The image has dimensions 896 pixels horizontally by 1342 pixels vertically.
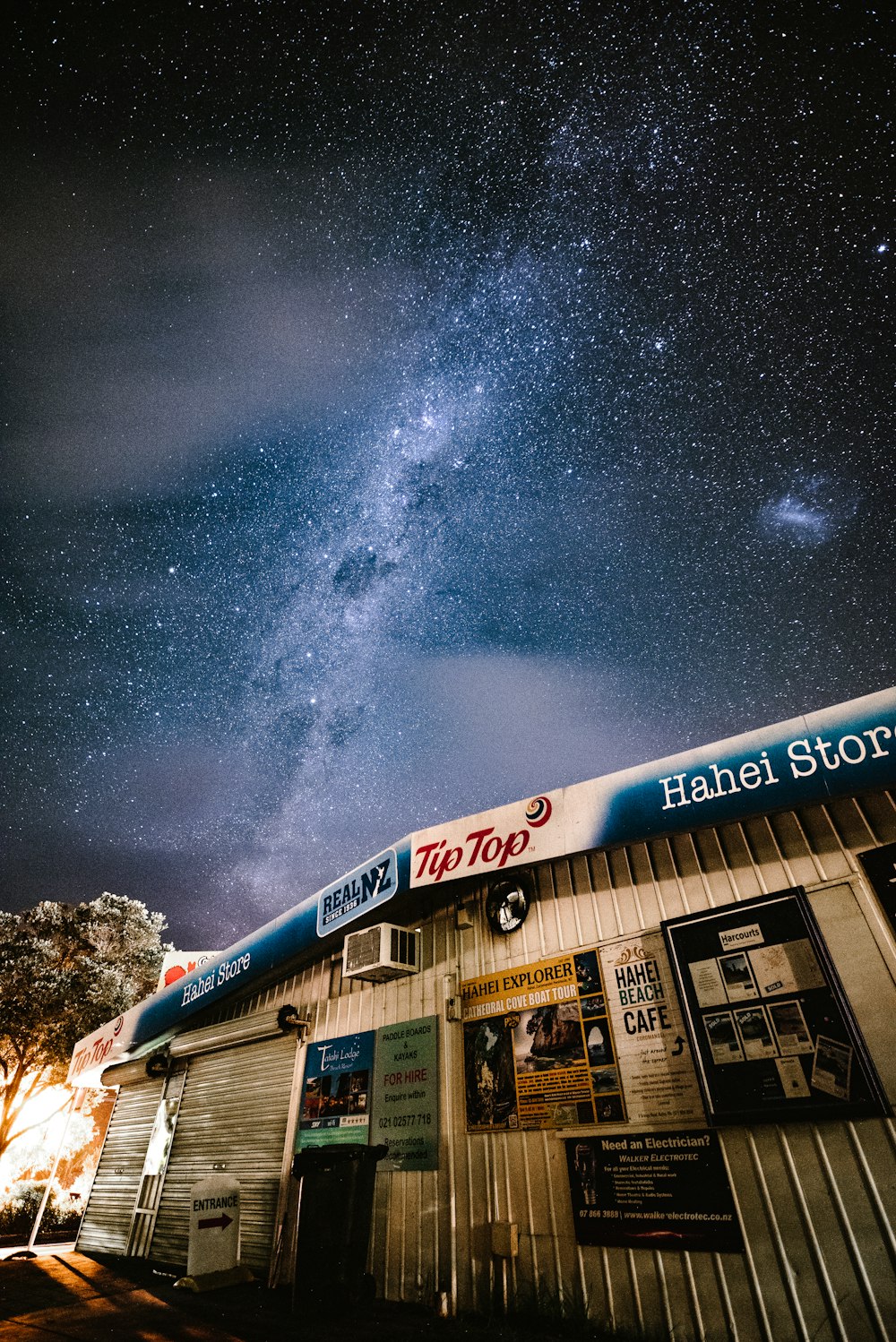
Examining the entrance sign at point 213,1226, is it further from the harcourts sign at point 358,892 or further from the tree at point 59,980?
the tree at point 59,980

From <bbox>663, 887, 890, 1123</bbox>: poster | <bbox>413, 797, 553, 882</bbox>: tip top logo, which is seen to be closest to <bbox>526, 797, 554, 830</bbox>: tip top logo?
<bbox>413, 797, 553, 882</bbox>: tip top logo

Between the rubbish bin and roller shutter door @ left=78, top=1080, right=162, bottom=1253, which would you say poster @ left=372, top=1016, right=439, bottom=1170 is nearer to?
the rubbish bin

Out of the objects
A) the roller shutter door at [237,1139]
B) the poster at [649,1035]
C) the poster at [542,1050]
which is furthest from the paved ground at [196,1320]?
the poster at [649,1035]

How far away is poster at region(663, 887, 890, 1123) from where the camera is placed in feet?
13.1

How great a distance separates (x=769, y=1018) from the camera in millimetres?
4328

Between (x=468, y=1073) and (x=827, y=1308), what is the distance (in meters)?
3.15

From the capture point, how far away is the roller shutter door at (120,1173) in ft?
35.9

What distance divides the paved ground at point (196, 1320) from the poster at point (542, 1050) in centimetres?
135

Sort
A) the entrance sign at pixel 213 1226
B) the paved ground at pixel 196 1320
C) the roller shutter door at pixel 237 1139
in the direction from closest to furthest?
1. the paved ground at pixel 196 1320
2. the entrance sign at pixel 213 1226
3. the roller shutter door at pixel 237 1139

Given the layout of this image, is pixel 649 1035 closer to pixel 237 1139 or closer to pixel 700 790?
pixel 700 790

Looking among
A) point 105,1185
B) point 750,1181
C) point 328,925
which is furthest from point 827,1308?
point 105,1185

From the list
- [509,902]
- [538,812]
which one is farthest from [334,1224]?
[538,812]

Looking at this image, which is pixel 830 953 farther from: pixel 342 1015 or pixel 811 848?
pixel 342 1015

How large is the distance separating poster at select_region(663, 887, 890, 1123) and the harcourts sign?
316 cm
